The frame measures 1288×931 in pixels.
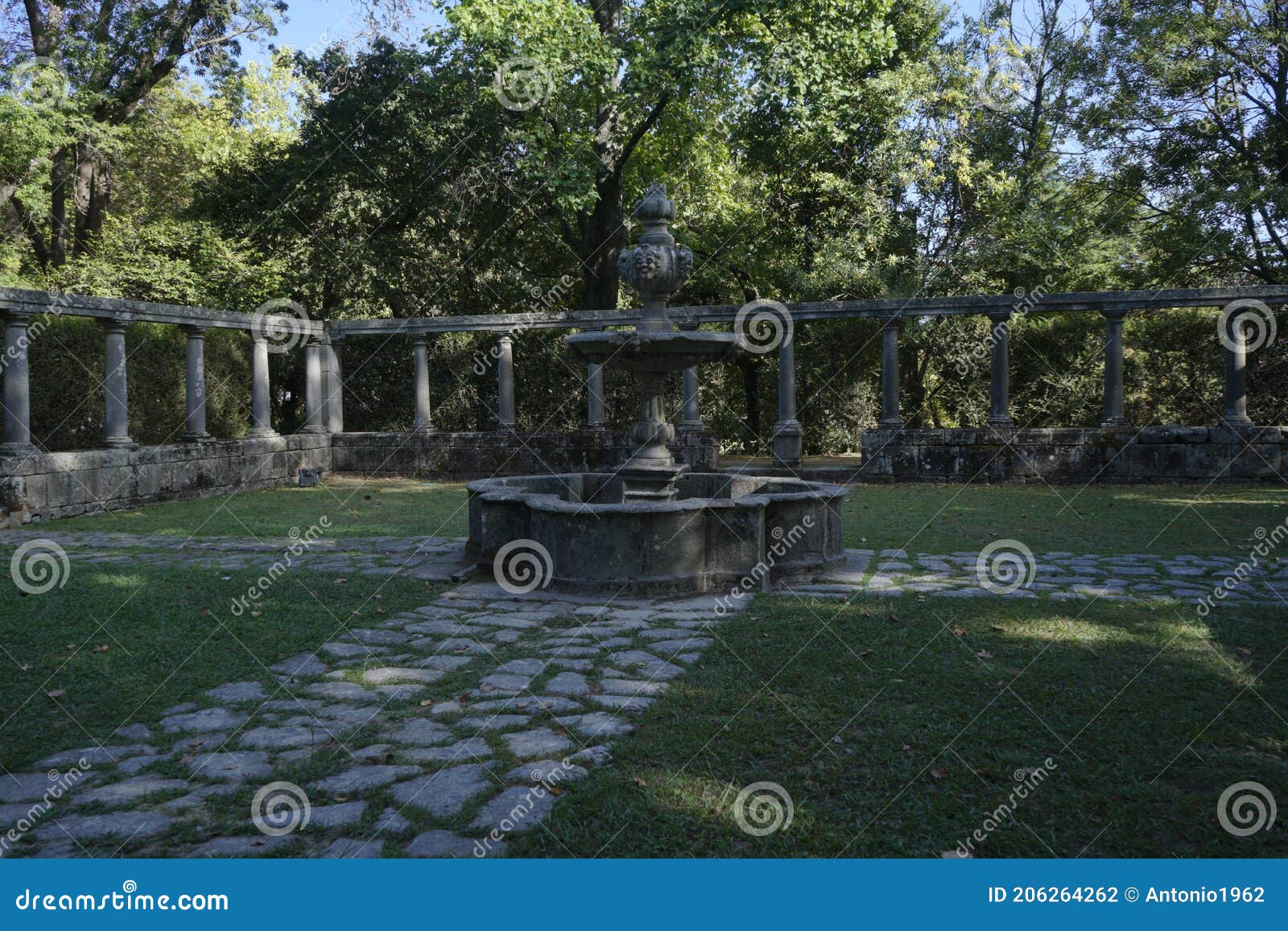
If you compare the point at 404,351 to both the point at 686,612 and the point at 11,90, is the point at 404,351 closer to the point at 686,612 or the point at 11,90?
the point at 11,90

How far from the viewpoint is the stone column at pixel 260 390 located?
16.1 meters

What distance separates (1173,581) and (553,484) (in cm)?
534

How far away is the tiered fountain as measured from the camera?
648cm

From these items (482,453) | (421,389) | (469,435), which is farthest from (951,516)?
(421,389)

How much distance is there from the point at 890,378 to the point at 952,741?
42.3 ft

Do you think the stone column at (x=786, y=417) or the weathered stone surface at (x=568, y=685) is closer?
the weathered stone surface at (x=568, y=685)

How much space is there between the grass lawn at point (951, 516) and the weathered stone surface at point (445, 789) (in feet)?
19.4

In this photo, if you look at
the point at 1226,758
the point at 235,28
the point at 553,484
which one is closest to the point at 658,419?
the point at 553,484

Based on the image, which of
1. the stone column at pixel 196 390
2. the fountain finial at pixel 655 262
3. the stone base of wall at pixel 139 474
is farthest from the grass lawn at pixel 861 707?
the stone column at pixel 196 390

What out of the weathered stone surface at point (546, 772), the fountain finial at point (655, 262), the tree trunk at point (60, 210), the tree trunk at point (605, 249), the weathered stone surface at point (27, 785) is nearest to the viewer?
the weathered stone surface at point (27, 785)

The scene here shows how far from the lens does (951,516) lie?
10.9m

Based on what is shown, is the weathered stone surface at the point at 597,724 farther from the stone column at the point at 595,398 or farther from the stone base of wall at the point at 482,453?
the stone column at the point at 595,398

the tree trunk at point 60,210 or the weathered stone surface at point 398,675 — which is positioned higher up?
the tree trunk at point 60,210

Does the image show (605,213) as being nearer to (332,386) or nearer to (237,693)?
(332,386)
